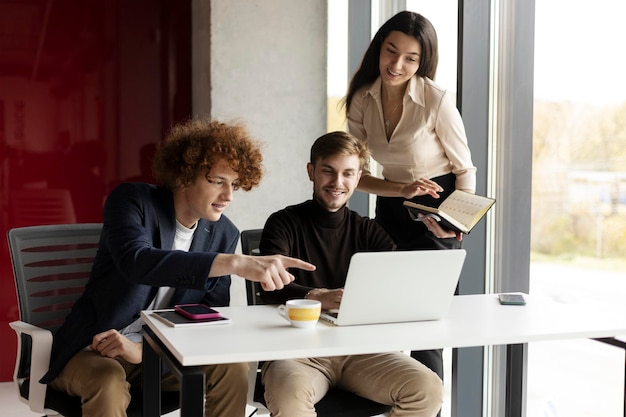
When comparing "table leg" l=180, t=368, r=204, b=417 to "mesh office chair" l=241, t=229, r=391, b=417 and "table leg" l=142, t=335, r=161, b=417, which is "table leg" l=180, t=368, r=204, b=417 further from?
"mesh office chair" l=241, t=229, r=391, b=417

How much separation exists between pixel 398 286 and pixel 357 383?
478mm

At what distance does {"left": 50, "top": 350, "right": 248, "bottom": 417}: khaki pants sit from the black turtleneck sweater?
0.98ft

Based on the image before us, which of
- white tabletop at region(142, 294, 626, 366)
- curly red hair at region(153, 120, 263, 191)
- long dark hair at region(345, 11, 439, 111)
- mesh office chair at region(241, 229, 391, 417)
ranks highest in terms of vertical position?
long dark hair at region(345, 11, 439, 111)

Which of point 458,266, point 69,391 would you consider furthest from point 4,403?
point 458,266

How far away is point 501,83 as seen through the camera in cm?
320

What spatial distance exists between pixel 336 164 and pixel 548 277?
1.02 meters

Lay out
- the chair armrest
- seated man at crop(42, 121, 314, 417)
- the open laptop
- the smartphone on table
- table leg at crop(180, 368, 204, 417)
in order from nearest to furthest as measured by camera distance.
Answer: table leg at crop(180, 368, 204, 417), the open laptop, the smartphone on table, seated man at crop(42, 121, 314, 417), the chair armrest

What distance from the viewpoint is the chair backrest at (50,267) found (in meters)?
2.66

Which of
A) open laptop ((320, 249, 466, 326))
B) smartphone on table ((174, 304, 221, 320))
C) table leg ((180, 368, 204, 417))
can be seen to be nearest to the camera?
table leg ((180, 368, 204, 417))

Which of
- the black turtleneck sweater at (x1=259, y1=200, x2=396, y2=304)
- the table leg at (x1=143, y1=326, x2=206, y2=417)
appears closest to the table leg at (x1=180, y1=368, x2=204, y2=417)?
the table leg at (x1=143, y1=326, x2=206, y2=417)

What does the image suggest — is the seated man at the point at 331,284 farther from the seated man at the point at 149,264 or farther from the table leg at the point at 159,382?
the table leg at the point at 159,382

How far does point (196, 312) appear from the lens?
2.18m

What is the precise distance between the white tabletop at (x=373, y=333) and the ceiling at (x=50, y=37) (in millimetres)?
2445

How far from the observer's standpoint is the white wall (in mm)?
4109
